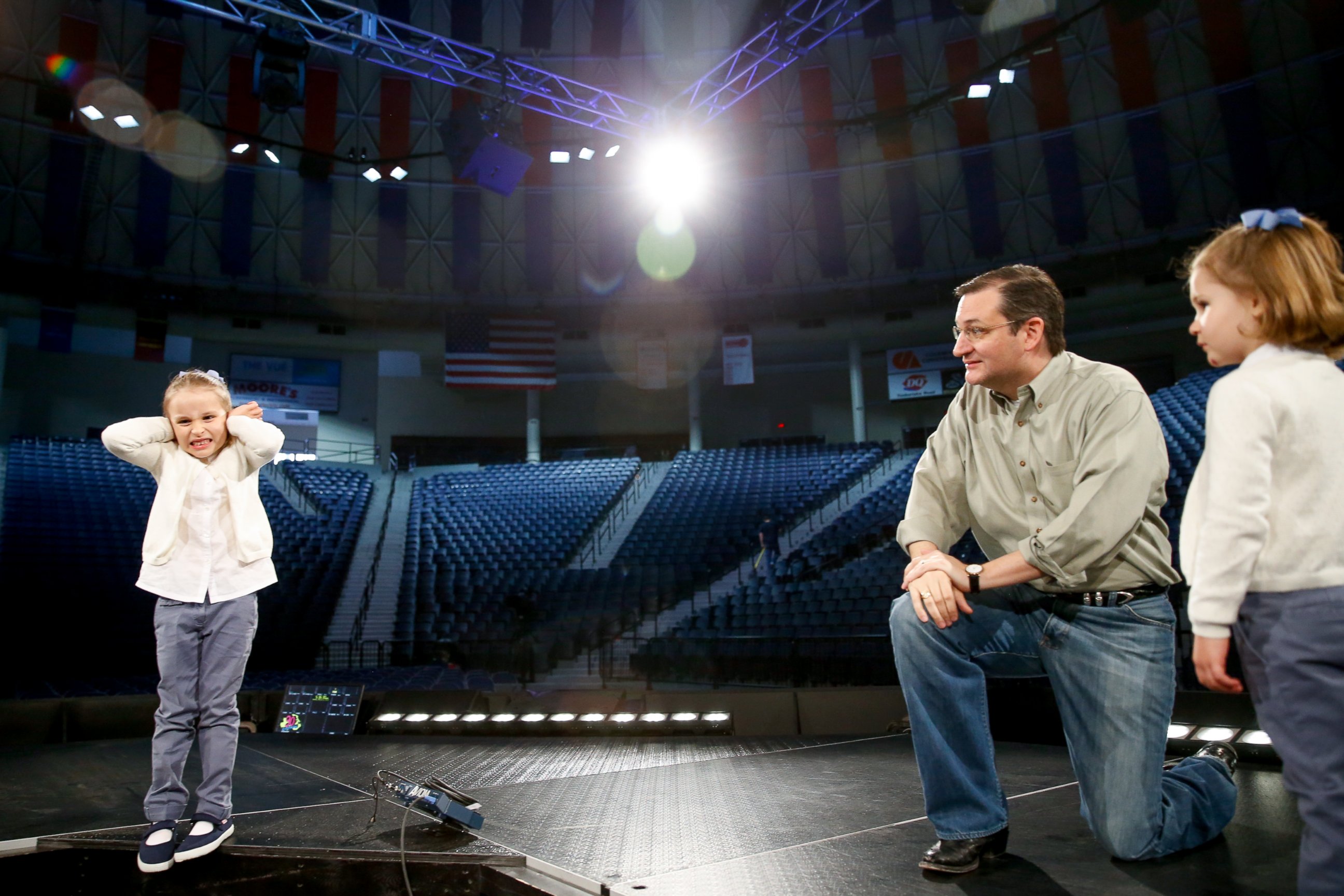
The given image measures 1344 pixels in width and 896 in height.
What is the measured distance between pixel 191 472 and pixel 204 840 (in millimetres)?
1090

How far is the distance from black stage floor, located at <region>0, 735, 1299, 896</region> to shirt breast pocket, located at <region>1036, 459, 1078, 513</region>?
31.6 inches

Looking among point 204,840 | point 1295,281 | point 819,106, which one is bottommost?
point 204,840

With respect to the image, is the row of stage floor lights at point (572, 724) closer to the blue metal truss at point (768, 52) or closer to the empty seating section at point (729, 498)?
the empty seating section at point (729, 498)

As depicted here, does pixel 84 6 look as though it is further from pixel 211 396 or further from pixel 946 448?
pixel 946 448

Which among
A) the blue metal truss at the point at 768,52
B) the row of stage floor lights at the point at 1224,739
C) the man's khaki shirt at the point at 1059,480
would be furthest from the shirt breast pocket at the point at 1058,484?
the blue metal truss at the point at 768,52

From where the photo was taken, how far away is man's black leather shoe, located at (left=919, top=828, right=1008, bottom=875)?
1.71m

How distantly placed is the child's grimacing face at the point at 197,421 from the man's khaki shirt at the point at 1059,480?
2138 mm

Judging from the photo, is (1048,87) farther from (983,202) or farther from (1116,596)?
(1116,596)

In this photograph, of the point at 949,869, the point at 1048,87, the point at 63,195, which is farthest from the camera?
the point at 1048,87

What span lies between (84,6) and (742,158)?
14.6 metres

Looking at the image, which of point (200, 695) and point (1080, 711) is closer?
point (1080, 711)

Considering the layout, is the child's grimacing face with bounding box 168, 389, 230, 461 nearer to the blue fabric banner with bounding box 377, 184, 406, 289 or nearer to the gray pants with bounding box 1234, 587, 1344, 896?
the gray pants with bounding box 1234, 587, 1344, 896

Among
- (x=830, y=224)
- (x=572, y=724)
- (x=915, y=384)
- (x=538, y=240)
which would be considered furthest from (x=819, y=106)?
(x=572, y=724)

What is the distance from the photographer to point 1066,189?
62.3 ft
